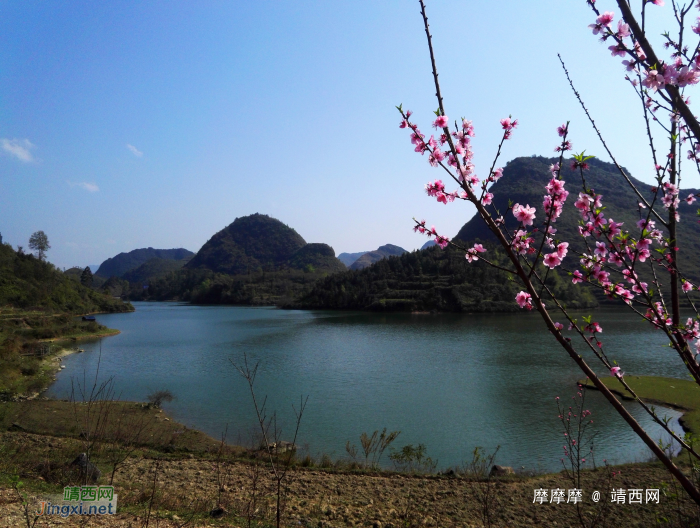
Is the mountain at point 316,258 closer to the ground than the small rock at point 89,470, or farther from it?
farther from it

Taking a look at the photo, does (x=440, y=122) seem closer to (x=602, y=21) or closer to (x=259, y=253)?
(x=602, y=21)

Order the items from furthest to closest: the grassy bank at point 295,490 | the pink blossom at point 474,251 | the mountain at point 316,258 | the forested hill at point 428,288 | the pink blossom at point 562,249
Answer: the mountain at point 316,258, the forested hill at point 428,288, the grassy bank at point 295,490, the pink blossom at point 474,251, the pink blossom at point 562,249

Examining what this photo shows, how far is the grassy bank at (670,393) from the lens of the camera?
39.3 ft

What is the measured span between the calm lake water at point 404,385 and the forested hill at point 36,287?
61.4 feet

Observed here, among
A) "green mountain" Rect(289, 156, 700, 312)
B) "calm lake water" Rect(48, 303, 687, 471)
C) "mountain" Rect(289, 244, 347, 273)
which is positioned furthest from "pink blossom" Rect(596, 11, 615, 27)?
"mountain" Rect(289, 244, 347, 273)

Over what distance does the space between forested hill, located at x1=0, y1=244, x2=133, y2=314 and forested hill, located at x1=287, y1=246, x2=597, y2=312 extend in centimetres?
3523

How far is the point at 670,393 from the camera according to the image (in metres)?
14.4

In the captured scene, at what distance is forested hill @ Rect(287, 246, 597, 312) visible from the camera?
189 ft

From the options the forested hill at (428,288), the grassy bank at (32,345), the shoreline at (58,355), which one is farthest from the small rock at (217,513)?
the forested hill at (428,288)

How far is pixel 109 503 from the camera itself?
17.0 ft

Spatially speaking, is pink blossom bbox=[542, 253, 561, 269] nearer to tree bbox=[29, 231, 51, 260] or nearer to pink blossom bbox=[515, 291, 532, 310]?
pink blossom bbox=[515, 291, 532, 310]

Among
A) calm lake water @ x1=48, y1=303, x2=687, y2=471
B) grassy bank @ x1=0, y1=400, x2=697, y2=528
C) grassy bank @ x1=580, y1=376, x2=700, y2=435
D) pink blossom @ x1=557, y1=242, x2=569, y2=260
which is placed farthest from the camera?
grassy bank @ x1=580, y1=376, x2=700, y2=435

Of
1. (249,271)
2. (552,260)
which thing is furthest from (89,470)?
(249,271)

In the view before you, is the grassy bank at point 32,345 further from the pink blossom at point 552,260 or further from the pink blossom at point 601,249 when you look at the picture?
the pink blossom at point 601,249
